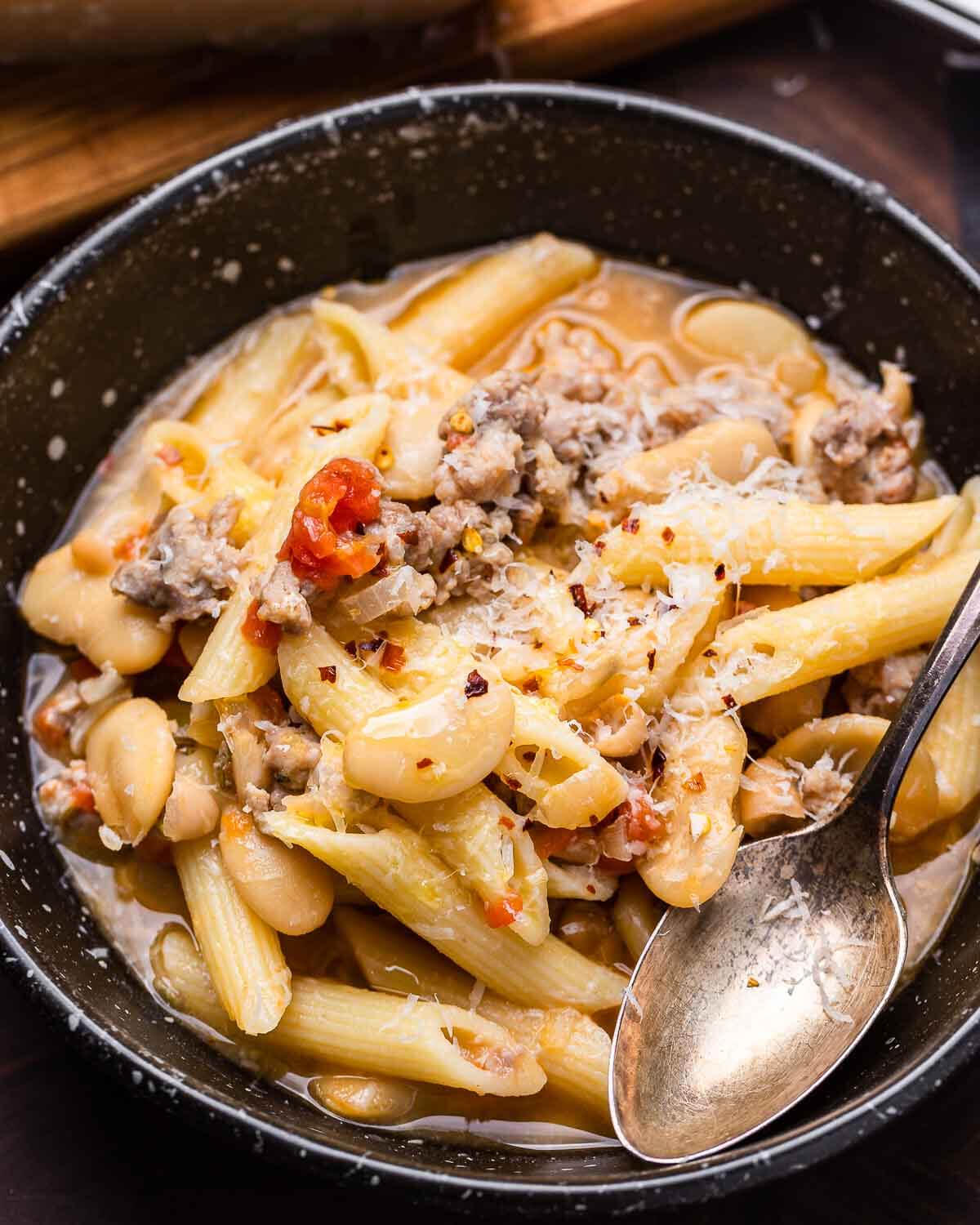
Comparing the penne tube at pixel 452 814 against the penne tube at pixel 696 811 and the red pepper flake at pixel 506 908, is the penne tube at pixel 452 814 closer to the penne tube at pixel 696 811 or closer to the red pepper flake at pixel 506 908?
the red pepper flake at pixel 506 908

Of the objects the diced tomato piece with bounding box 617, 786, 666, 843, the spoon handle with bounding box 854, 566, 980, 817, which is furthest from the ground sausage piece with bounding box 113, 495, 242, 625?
the spoon handle with bounding box 854, 566, 980, 817

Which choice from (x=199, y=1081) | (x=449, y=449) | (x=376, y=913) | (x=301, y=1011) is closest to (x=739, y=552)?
(x=449, y=449)

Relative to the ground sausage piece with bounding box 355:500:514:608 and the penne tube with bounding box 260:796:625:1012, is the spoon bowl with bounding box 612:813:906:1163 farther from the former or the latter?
the ground sausage piece with bounding box 355:500:514:608

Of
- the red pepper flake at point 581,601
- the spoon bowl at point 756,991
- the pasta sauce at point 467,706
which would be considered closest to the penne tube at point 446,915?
the pasta sauce at point 467,706

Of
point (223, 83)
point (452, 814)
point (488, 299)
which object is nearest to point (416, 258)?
point (488, 299)

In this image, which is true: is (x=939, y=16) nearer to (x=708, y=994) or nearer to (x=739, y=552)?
(x=739, y=552)

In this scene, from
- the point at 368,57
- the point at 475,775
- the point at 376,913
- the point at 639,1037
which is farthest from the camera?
the point at 368,57
